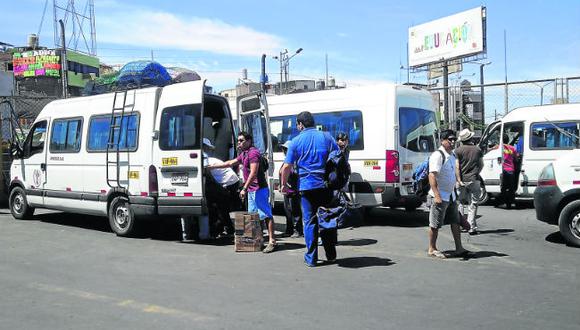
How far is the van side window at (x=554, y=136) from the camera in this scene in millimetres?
12242

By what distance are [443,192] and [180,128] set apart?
3998mm

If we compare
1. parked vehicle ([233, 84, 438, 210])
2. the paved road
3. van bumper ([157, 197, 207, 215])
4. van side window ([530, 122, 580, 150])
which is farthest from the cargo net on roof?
van side window ([530, 122, 580, 150])

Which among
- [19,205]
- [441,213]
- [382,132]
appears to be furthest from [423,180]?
[19,205]

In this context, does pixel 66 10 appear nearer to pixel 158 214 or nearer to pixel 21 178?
pixel 21 178

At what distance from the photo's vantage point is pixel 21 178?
1116 cm

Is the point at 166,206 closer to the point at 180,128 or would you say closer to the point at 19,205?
the point at 180,128

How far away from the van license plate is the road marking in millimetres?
2696

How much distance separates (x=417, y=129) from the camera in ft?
35.1

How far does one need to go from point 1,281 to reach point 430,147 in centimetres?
804

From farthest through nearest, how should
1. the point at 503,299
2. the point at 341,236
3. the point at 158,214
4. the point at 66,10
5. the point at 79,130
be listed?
1. the point at 66,10
2. the point at 79,130
3. the point at 341,236
4. the point at 158,214
5. the point at 503,299

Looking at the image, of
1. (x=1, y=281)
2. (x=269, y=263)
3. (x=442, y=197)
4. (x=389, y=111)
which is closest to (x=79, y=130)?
(x=1, y=281)

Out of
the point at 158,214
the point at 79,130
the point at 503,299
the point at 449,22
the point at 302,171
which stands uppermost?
the point at 449,22

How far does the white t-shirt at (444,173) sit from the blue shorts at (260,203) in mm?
2372

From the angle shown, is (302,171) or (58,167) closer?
(302,171)
